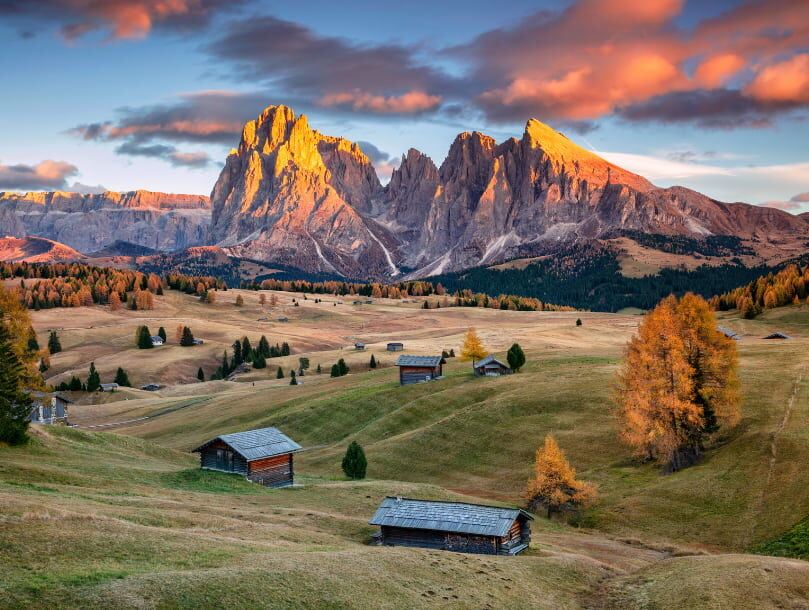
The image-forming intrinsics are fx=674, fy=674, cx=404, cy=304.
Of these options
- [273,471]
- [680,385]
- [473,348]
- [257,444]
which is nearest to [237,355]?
[473,348]

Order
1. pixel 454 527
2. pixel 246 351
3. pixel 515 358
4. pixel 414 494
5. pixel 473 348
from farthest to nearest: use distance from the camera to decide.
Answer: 1. pixel 246 351
2. pixel 473 348
3. pixel 515 358
4. pixel 414 494
5. pixel 454 527

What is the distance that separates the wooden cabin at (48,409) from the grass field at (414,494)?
24.8 ft

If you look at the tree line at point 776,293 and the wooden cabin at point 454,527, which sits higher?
the tree line at point 776,293

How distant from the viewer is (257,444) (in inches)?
2218

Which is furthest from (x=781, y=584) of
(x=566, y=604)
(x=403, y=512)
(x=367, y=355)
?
(x=367, y=355)

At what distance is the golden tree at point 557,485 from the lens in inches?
1994

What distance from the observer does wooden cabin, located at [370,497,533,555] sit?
38.3 meters

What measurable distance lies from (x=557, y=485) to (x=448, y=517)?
1457 cm

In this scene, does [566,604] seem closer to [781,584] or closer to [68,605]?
[781,584]

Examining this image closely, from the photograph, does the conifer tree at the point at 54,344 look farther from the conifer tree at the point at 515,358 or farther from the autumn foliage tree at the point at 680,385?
the autumn foliage tree at the point at 680,385

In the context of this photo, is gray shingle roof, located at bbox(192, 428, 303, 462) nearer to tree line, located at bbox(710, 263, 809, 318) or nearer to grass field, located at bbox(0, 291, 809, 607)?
grass field, located at bbox(0, 291, 809, 607)

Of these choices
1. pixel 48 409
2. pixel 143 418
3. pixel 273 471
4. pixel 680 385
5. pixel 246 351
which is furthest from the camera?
pixel 246 351

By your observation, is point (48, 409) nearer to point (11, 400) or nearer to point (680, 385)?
point (11, 400)

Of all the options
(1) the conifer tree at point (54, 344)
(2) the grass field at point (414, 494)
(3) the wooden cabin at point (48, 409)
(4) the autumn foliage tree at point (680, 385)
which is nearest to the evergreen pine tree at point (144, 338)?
(1) the conifer tree at point (54, 344)
